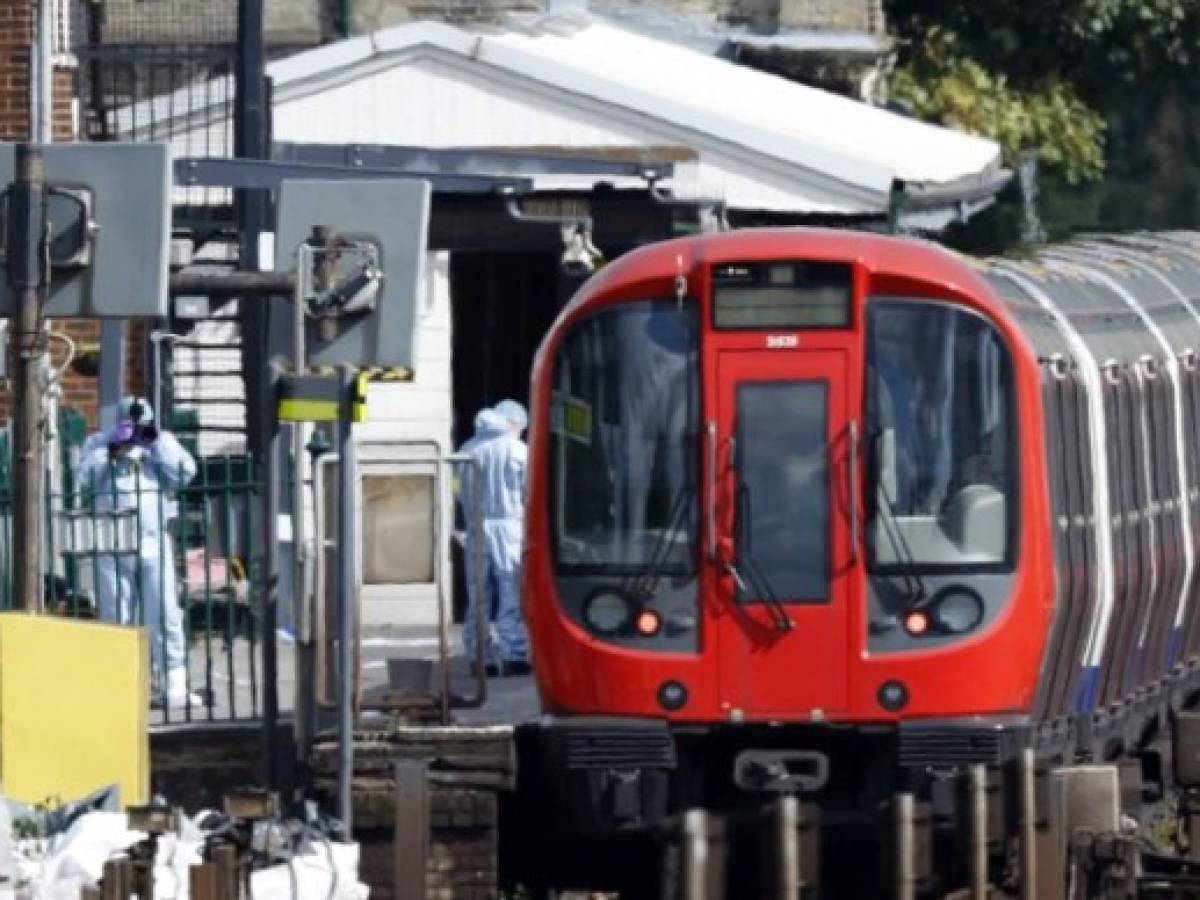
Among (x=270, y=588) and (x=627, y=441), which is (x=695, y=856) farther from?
(x=270, y=588)

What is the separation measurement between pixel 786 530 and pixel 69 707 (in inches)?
112

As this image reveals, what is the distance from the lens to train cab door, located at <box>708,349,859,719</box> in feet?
48.7

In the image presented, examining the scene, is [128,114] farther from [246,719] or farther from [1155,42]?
[1155,42]

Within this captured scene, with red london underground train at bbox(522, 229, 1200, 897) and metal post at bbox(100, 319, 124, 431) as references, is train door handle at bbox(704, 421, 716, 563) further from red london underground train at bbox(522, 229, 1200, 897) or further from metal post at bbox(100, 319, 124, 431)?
metal post at bbox(100, 319, 124, 431)

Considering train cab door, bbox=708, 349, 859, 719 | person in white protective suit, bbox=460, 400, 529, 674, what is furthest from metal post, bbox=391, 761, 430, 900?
person in white protective suit, bbox=460, 400, 529, 674

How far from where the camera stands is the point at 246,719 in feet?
56.0

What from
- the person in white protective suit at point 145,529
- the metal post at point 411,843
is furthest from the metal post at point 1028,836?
the person in white protective suit at point 145,529

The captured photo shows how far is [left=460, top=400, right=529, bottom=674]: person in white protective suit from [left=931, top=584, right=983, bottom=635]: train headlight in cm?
518

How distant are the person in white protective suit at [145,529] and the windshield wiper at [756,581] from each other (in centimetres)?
329

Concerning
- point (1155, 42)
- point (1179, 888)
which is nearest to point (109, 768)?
point (1179, 888)

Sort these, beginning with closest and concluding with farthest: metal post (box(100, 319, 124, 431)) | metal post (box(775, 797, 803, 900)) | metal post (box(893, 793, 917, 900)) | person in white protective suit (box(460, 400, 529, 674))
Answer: metal post (box(775, 797, 803, 900)) → metal post (box(893, 793, 917, 900)) → person in white protective suit (box(460, 400, 529, 674)) → metal post (box(100, 319, 124, 431))

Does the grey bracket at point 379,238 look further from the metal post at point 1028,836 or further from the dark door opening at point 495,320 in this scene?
the dark door opening at point 495,320

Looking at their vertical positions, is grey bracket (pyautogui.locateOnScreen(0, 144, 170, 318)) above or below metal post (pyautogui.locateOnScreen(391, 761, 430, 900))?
above

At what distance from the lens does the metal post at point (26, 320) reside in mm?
13133
